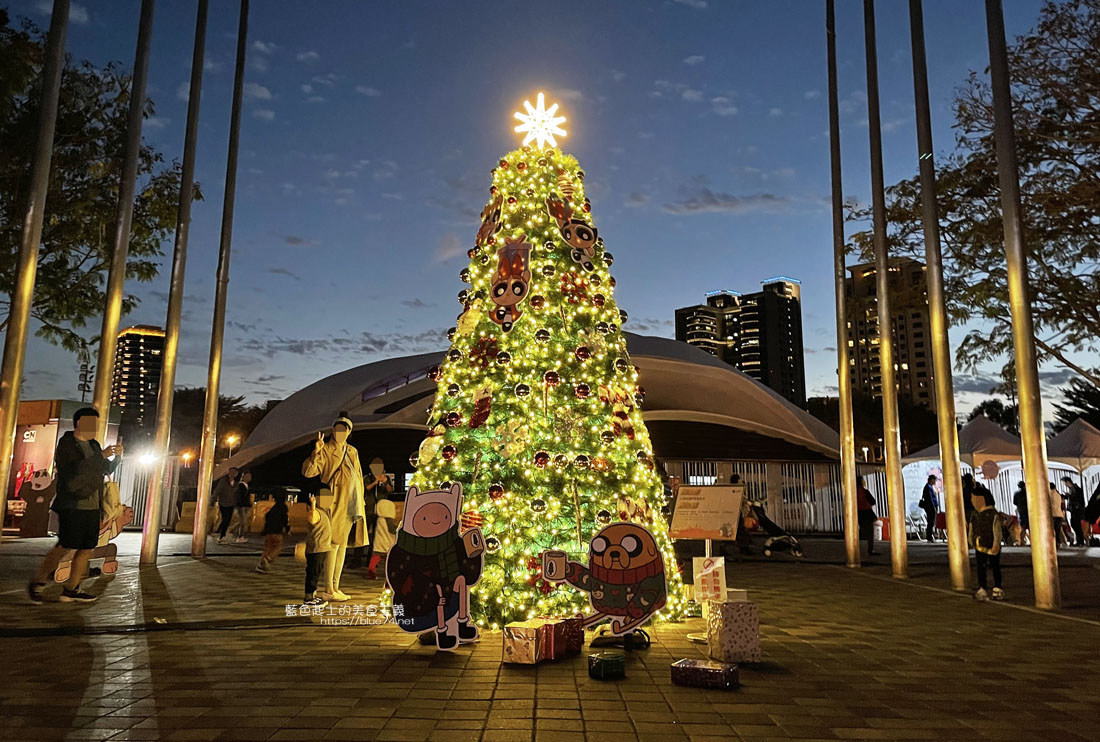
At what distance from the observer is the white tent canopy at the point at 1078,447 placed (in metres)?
20.3

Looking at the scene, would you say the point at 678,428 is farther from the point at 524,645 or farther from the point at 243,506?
the point at 524,645

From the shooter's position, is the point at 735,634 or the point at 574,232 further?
the point at 574,232

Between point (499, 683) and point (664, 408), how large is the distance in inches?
1076

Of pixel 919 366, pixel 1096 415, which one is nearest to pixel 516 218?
pixel 1096 415

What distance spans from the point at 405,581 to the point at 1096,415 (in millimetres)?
41386

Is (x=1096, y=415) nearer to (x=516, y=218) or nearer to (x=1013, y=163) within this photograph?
(x=1013, y=163)

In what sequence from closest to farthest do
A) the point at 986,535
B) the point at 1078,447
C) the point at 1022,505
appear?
the point at 986,535 < the point at 1022,505 < the point at 1078,447

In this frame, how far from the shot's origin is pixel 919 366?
93625 millimetres

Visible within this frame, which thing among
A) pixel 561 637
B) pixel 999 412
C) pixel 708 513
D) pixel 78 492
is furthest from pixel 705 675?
pixel 999 412

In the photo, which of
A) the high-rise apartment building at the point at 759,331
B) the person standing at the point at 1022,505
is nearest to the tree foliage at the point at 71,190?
the person standing at the point at 1022,505

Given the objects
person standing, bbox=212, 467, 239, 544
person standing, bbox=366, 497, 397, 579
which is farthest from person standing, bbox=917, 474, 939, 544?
person standing, bbox=212, 467, 239, 544

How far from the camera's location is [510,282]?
7.12 meters

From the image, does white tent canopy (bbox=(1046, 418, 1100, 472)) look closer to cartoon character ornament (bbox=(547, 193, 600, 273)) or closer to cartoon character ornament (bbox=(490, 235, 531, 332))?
cartoon character ornament (bbox=(547, 193, 600, 273))

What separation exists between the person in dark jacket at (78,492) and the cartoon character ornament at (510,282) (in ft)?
12.8
